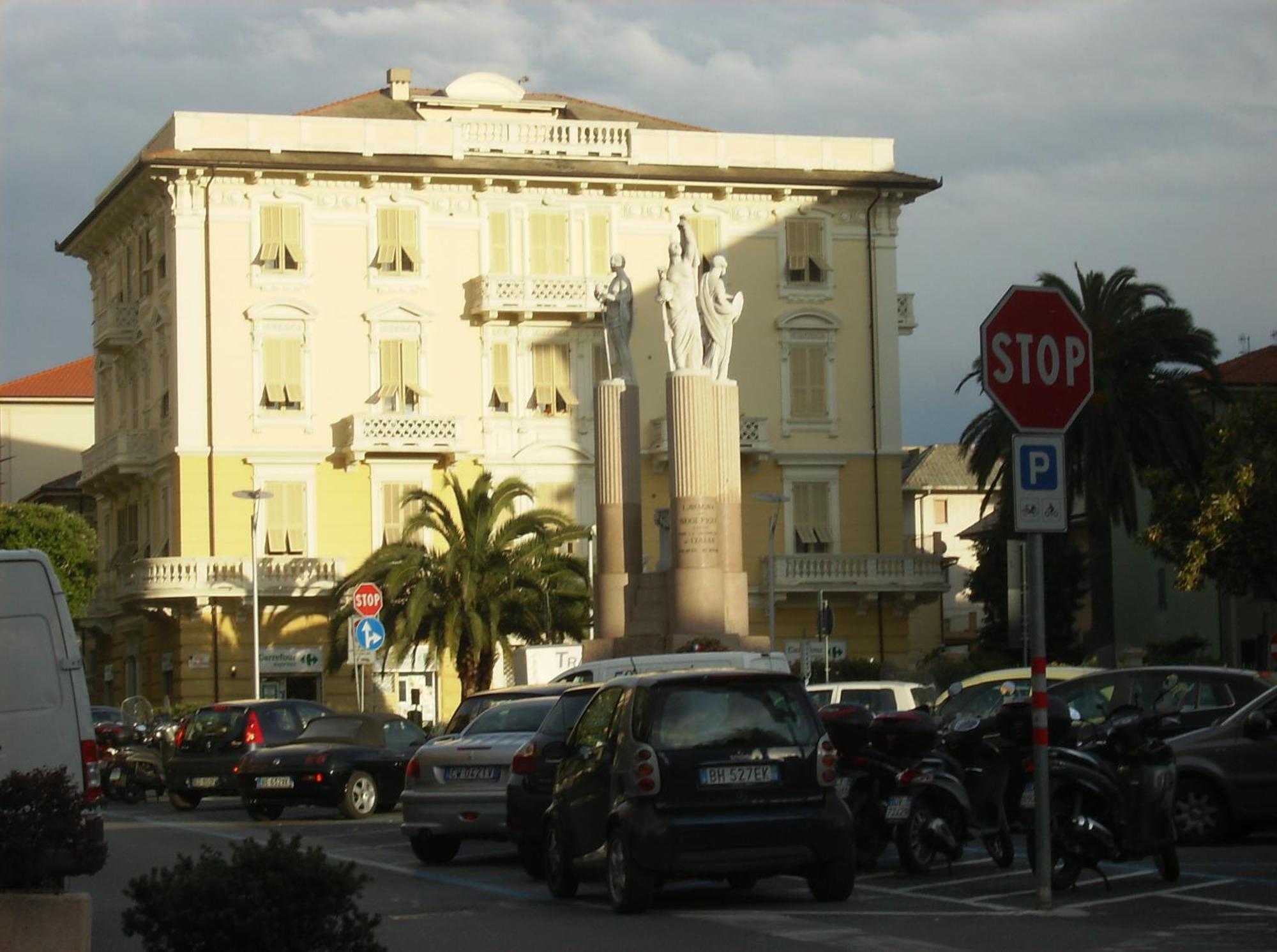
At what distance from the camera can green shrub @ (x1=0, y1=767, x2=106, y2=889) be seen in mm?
10852

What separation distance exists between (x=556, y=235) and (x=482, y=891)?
44148mm

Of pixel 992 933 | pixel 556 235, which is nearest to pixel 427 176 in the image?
pixel 556 235

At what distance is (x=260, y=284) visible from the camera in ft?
189

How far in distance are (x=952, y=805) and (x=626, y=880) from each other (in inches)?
128

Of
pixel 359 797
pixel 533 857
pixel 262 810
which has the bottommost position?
pixel 262 810

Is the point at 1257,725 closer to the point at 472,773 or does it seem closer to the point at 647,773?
the point at 647,773

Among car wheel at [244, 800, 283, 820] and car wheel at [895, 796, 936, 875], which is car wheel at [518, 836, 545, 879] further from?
car wheel at [244, 800, 283, 820]

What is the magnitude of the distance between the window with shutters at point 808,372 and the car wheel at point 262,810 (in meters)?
35.5

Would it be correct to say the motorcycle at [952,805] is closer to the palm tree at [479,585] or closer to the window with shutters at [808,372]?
the palm tree at [479,585]

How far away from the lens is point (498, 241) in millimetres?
59531

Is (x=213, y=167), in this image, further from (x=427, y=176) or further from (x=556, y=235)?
(x=556, y=235)

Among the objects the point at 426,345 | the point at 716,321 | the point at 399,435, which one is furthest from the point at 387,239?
the point at 716,321

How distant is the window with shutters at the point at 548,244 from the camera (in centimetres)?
5984

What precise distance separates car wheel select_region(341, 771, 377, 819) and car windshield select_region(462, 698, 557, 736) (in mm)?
5413
